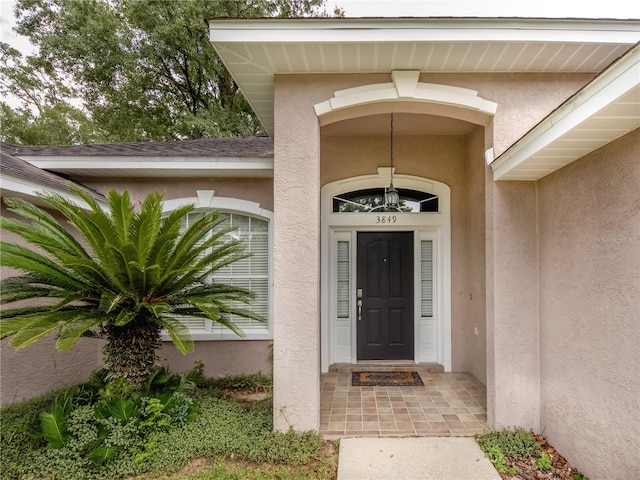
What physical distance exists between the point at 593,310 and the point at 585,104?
1.74 m

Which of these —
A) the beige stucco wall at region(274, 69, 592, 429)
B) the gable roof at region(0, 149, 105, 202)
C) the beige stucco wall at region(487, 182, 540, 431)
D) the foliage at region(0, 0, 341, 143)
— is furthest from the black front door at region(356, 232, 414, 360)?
the foliage at region(0, 0, 341, 143)

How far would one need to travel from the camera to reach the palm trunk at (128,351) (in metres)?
3.48

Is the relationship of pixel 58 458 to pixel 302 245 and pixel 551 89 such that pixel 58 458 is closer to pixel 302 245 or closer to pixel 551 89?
pixel 302 245

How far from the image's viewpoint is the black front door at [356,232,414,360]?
19.3 feet

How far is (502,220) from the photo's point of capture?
354 cm

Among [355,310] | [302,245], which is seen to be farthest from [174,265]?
[355,310]

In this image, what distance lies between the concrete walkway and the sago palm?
1948 mm

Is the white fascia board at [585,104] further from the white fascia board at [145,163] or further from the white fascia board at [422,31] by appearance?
the white fascia board at [145,163]

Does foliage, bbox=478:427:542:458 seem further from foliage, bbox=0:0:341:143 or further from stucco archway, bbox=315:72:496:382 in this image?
foliage, bbox=0:0:341:143

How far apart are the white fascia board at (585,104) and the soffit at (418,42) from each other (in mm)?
1145

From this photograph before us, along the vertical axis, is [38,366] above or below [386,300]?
below

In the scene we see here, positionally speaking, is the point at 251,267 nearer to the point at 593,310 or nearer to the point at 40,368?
the point at 40,368

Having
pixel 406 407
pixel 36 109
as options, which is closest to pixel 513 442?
pixel 406 407

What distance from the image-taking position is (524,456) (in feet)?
10.5
